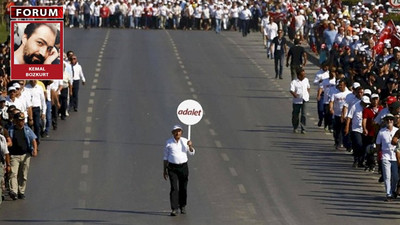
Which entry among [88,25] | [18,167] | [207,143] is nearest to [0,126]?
[18,167]

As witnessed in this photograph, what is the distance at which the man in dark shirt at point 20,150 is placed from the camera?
78.2ft

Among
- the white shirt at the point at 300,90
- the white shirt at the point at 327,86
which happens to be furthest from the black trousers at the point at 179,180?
the white shirt at the point at 300,90

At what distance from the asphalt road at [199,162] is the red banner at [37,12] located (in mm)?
2674

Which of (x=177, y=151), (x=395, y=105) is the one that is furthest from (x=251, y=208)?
(x=395, y=105)

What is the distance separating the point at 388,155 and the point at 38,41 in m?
8.98

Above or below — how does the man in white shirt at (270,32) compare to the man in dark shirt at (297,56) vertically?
below

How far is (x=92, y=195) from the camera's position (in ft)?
79.8

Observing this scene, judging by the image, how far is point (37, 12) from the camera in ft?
101

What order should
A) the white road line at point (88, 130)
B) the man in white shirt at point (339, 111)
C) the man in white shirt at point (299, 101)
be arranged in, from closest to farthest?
the man in white shirt at point (339, 111) < the white road line at point (88, 130) < the man in white shirt at point (299, 101)

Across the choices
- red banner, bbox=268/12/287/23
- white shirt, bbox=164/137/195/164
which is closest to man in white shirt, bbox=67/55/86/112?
white shirt, bbox=164/137/195/164

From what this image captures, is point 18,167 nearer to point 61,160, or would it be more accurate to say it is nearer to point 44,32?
point 61,160

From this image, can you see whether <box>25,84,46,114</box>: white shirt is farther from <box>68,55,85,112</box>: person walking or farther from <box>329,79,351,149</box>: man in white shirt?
<box>329,79,351,149</box>: man in white shirt

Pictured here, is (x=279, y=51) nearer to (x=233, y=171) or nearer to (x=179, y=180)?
(x=233, y=171)

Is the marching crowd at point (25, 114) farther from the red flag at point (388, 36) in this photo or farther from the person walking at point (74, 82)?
the red flag at point (388, 36)
